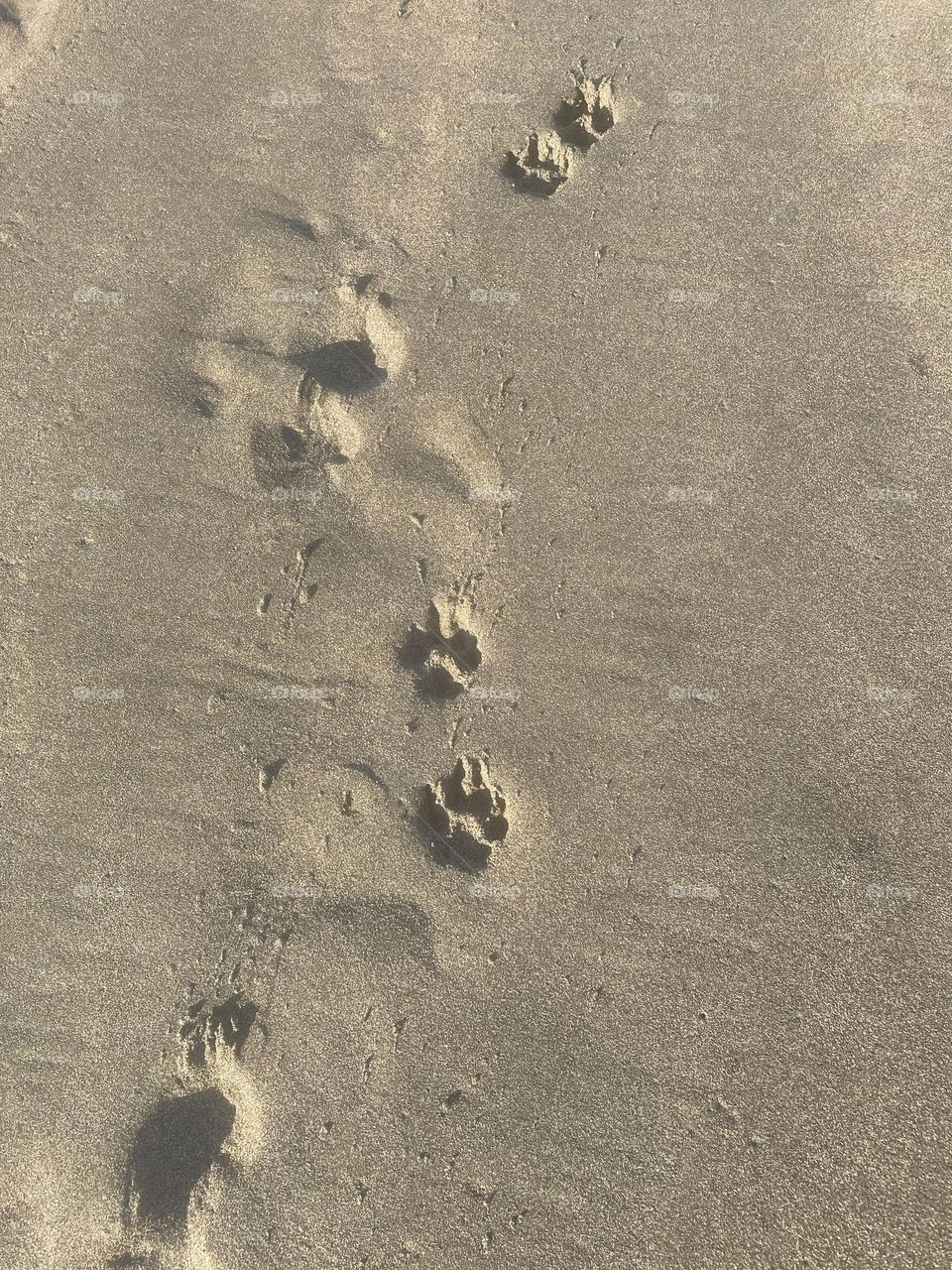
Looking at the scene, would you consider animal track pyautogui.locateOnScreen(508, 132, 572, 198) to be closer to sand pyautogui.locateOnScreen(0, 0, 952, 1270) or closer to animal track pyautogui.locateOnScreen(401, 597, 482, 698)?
sand pyautogui.locateOnScreen(0, 0, 952, 1270)

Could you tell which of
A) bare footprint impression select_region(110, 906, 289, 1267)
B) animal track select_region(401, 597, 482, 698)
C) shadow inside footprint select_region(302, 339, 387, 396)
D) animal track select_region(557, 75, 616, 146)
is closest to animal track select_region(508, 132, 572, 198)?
animal track select_region(557, 75, 616, 146)

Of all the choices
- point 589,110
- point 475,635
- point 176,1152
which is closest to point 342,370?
point 475,635

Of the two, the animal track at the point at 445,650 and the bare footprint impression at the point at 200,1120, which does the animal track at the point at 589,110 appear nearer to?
the animal track at the point at 445,650

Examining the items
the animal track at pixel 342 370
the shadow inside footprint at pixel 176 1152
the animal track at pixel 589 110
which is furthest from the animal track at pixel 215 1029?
the animal track at pixel 589 110

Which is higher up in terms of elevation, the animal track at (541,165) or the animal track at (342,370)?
the animal track at (541,165)

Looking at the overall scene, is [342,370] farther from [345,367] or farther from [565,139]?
[565,139]

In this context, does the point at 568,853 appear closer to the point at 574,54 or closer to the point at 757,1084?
the point at 757,1084
